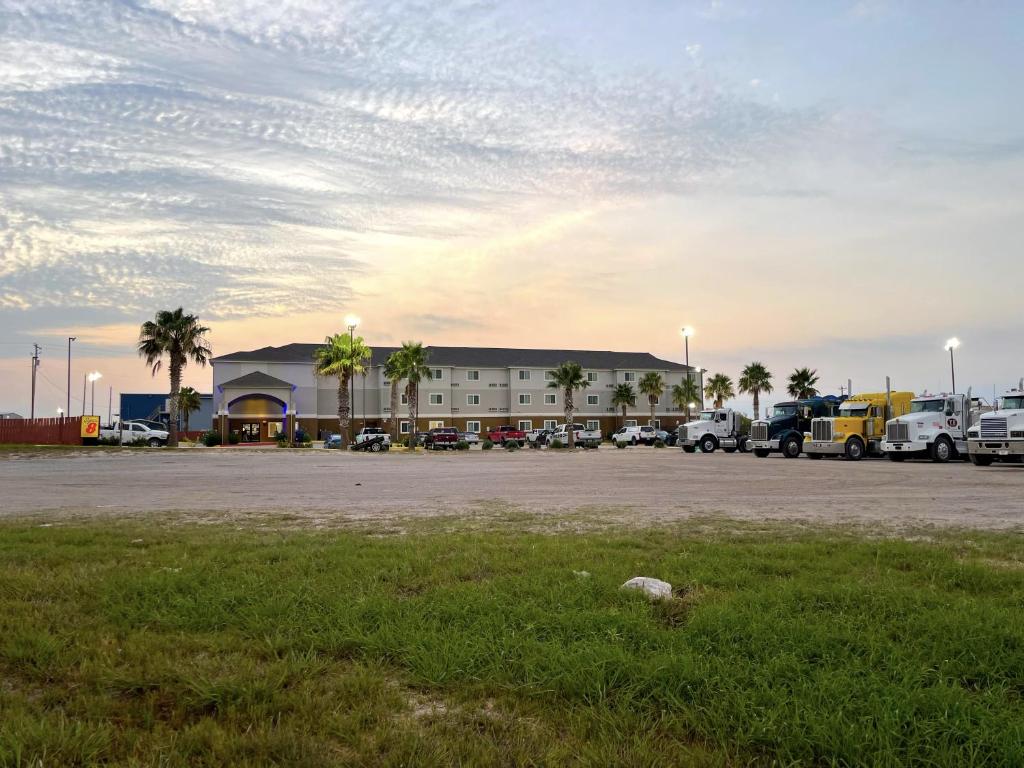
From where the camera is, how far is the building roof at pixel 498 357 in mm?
87312

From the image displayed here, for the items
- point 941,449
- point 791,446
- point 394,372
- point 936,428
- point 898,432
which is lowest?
point 791,446

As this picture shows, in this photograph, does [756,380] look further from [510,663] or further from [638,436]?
[510,663]

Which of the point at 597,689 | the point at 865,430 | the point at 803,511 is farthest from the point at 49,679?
the point at 865,430

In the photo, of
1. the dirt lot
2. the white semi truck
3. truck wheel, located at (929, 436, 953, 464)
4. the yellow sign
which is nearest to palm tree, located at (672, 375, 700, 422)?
the white semi truck

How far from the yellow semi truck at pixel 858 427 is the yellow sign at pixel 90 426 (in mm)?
50974

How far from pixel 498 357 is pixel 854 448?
217ft

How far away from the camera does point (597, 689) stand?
152 inches

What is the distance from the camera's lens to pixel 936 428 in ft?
111

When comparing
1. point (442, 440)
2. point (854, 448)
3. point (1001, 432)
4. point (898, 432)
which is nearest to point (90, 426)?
point (442, 440)

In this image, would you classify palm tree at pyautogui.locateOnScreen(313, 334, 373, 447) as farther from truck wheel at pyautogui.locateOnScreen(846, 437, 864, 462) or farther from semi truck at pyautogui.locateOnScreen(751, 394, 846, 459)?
truck wheel at pyautogui.locateOnScreen(846, 437, 864, 462)

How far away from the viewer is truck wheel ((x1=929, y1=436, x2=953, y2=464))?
33.5 metres

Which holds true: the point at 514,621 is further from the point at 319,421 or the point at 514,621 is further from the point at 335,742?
the point at 319,421

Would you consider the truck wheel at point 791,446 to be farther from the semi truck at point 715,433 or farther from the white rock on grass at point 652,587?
the white rock on grass at point 652,587

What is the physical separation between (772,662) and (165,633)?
4.06 m
